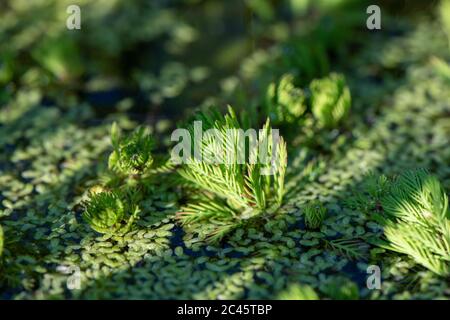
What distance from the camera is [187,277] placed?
2.79m

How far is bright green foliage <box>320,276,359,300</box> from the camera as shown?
2570 millimetres

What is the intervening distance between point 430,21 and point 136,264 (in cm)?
330

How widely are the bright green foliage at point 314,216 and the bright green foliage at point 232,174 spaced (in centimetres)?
17

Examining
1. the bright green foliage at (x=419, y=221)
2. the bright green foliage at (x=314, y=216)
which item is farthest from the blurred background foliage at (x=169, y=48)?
the bright green foliage at (x=419, y=221)

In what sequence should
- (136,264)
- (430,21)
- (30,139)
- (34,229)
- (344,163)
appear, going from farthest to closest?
(430,21)
(30,139)
(344,163)
(34,229)
(136,264)

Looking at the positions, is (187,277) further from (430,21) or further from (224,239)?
(430,21)

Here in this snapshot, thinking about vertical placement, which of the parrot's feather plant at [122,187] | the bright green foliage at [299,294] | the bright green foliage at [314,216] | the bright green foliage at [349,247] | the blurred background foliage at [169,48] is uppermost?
the blurred background foliage at [169,48]

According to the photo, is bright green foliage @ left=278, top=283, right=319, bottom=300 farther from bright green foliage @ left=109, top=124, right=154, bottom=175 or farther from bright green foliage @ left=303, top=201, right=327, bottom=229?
bright green foliage @ left=109, top=124, right=154, bottom=175

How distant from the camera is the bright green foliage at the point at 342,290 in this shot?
257cm

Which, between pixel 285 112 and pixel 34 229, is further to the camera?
pixel 285 112

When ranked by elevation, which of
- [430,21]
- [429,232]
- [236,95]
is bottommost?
[429,232]

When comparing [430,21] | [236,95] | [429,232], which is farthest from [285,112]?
[430,21]

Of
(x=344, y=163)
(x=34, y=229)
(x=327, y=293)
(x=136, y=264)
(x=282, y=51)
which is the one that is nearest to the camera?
(x=327, y=293)

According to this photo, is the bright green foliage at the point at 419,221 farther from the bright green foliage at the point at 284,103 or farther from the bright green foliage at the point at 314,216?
the bright green foliage at the point at 284,103
